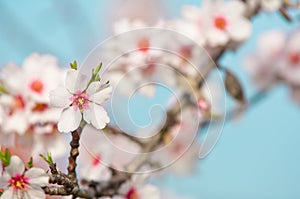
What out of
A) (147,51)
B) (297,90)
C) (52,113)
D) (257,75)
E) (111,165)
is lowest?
(111,165)

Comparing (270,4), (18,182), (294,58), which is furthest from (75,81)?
(294,58)

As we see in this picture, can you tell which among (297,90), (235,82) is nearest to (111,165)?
(235,82)

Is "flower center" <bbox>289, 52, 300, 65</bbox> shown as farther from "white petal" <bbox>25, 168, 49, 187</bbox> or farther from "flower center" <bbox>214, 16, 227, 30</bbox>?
"white petal" <bbox>25, 168, 49, 187</bbox>

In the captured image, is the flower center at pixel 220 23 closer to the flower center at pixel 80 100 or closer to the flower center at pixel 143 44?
the flower center at pixel 143 44

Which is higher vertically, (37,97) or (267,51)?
(267,51)

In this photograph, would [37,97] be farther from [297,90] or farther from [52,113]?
[297,90]

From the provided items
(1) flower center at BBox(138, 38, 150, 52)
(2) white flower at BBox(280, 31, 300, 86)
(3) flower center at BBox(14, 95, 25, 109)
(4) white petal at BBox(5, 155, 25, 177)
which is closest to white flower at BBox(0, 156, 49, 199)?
(4) white petal at BBox(5, 155, 25, 177)

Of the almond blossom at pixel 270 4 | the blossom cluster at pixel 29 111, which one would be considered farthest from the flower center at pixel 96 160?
the almond blossom at pixel 270 4
